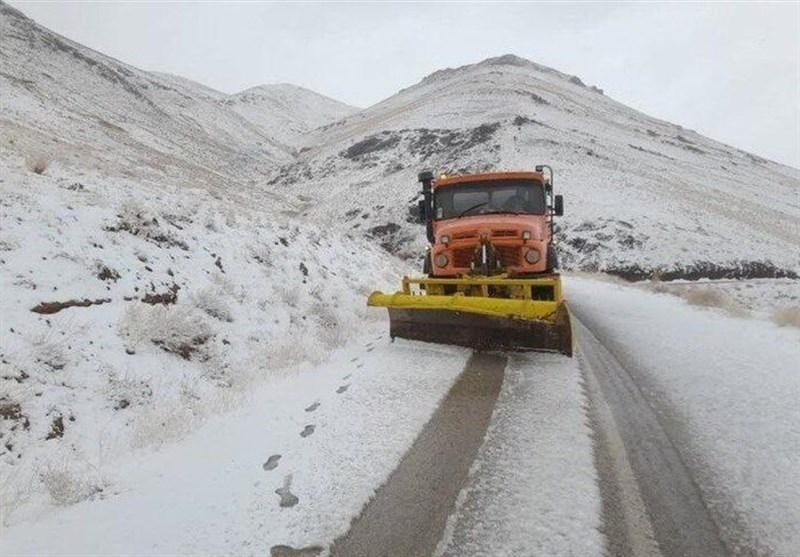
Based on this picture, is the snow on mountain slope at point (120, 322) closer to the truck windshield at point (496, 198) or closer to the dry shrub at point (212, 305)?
the dry shrub at point (212, 305)

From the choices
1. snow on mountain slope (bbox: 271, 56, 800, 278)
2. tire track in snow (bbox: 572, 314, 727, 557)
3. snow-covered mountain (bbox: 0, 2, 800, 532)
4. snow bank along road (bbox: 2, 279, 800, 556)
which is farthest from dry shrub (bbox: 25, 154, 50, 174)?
snow on mountain slope (bbox: 271, 56, 800, 278)

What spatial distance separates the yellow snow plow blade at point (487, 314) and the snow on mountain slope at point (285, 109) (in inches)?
2788

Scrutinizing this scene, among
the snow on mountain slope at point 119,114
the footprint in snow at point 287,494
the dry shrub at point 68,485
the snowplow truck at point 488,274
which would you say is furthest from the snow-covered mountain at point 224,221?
the snowplow truck at point 488,274

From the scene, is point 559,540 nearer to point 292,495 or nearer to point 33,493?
point 292,495

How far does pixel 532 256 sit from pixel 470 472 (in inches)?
196

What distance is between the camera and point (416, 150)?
4425cm

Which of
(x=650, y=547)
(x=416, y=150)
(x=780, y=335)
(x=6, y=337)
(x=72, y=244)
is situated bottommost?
(x=650, y=547)

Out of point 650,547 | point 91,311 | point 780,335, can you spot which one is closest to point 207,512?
point 650,547

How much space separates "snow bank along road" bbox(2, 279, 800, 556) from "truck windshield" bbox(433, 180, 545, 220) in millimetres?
3699

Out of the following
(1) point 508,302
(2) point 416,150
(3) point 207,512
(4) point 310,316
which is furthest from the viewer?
(2) point 416,150

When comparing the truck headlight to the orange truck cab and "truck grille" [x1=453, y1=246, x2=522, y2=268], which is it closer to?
the orange truck cab

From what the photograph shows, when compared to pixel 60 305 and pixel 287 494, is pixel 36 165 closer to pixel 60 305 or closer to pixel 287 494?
pixel 60 305

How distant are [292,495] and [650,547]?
85.1 inches

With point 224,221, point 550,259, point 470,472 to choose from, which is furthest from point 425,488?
point 224,221
